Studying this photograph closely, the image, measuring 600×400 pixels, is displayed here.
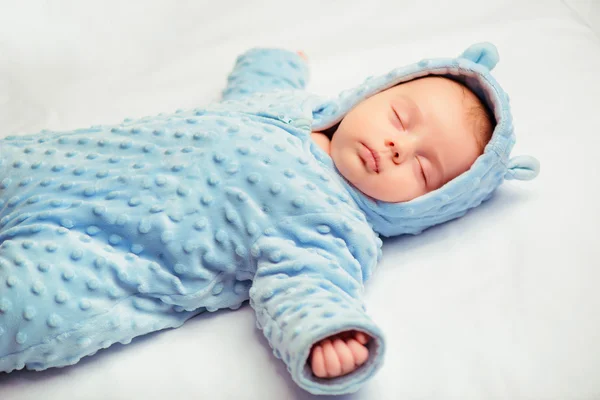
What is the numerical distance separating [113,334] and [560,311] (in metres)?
0.69

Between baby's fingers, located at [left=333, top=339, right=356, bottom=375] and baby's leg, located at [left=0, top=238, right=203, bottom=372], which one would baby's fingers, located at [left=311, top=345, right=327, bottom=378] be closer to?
baby's fingers, located at [left=333, top=339, right=356, bottom=375]

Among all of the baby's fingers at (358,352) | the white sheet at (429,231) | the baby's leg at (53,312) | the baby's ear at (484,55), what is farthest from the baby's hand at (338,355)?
the baby's ear at (484,55)

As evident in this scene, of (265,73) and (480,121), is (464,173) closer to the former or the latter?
(480,121)

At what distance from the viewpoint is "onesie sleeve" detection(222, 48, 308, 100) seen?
1393mm

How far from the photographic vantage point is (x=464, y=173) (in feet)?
3.48

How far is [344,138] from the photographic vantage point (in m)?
1.09

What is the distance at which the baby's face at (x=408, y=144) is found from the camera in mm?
1055

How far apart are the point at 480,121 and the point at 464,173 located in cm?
11

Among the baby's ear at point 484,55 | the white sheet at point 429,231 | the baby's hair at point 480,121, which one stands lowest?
the white sheet at point 429,231

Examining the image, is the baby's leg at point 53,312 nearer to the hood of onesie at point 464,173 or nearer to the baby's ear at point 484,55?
the hood of onesie at point 464,173

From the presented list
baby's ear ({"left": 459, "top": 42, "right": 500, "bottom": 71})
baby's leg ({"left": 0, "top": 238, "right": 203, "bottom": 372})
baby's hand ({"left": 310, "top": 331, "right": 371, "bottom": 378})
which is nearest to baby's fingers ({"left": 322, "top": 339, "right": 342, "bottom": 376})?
baby's hand ({"left": 310, "top": 331, "right": 371, "bottom": 378})

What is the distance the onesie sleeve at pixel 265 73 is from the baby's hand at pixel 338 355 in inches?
28.2

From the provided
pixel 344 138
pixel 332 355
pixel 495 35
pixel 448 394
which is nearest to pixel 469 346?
pixel 448 394

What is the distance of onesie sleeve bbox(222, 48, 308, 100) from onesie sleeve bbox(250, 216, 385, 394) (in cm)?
52
